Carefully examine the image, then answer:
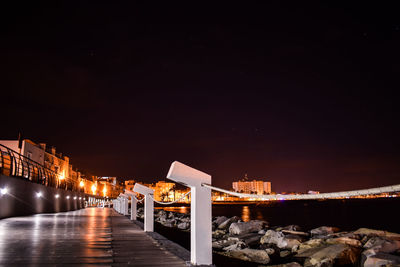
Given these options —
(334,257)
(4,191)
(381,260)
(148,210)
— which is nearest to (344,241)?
(334,257)

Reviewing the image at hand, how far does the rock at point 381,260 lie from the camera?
985 centimetres

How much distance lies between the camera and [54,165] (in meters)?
65.4

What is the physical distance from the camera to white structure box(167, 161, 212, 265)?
4.63 m

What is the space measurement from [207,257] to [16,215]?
14.5 meters

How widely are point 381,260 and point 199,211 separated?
27.1 feet

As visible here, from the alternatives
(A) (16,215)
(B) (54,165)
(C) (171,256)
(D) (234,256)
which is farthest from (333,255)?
(B) (54,165)

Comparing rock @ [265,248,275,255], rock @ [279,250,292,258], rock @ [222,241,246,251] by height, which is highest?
rock @ [222,241,246,251]

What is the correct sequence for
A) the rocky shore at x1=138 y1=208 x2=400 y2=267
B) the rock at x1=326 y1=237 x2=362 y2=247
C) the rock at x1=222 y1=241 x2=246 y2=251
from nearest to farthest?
the rocky shore at x1=138 y1=208 x2=400 y2=267 → the rock at x1=222 y1=241 x2=246 y2=251 → the rock at x1=326 y1=237 x2=362 y2=247

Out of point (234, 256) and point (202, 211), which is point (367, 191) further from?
point (234, 256)

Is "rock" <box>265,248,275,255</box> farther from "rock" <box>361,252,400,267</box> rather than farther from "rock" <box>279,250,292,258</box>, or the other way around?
"rock" <box>361,252,400,267</box>

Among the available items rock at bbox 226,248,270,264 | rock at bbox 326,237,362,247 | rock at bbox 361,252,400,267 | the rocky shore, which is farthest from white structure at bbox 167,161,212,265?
rock at bbox 326,237,362,247

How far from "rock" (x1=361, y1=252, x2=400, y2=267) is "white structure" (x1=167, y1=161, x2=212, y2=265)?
750 cm

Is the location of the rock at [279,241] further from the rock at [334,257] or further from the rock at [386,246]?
the rock at [386,246]

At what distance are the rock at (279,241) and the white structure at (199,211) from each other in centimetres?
1204
